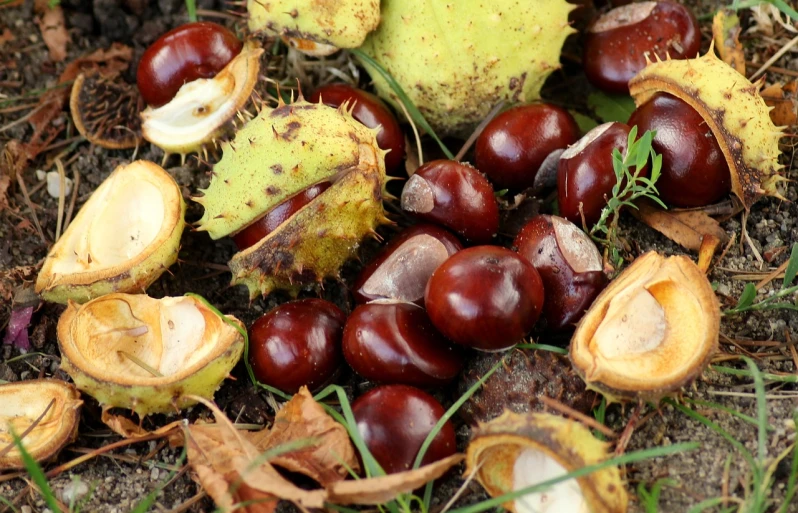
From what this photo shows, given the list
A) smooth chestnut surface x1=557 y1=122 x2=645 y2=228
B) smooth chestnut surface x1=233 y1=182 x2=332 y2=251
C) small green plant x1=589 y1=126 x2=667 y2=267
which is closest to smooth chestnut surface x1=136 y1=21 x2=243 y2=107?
smooth chestnut surface x1=233 y1=182 x2=332 y2=251

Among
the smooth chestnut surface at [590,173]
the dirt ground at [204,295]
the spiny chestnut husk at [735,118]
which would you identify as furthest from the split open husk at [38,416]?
the spiny chestnut husk at [735,118]

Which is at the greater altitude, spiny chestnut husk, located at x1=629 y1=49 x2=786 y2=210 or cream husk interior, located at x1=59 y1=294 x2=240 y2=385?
spiny chestnut husk, located at x1=629 y1=49 x2=786 y2=210

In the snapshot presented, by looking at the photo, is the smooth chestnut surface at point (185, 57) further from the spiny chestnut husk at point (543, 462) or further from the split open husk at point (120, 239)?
the spiny chestnut husk at point (543, 462)

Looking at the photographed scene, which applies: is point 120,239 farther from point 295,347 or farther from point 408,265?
point 408,265

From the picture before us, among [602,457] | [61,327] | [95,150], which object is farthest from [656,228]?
[95,150]

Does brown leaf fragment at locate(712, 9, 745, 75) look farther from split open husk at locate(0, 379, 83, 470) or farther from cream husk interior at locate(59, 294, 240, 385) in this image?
split open husk at locate(0, 379, 83, 470)

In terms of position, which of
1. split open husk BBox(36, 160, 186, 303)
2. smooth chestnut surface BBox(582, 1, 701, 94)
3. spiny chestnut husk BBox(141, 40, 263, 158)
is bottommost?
split open husk BBox(36, 160, 186, 303)

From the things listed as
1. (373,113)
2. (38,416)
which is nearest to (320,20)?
(373,113)

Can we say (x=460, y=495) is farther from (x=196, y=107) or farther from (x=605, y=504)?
(x=196, y=107)
